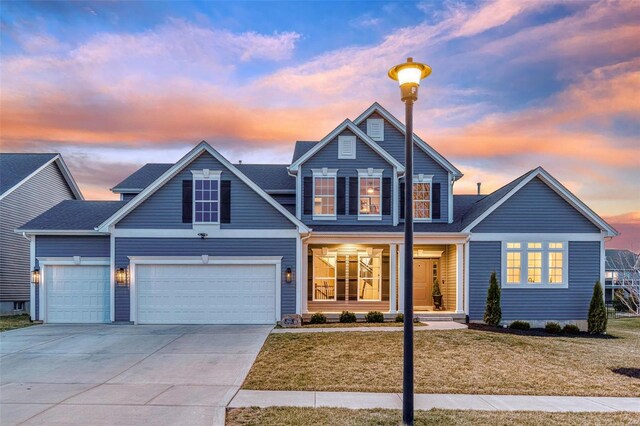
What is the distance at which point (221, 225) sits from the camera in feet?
47.4

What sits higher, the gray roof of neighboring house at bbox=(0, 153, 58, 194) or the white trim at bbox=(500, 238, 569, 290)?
the gray roof of neighboring house at bbox=(0, 153, 58, 194)

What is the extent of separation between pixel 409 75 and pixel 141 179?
55.0 ft

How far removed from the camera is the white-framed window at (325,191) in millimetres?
16094

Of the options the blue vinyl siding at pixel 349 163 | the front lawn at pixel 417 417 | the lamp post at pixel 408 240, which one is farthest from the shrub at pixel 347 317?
the lamp post at pixel 408 240

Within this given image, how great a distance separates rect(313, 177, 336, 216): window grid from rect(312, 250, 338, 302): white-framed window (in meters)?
1.83

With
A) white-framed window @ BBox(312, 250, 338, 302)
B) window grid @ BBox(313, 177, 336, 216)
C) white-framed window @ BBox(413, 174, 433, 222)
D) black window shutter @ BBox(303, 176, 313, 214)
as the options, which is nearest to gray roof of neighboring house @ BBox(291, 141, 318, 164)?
black window shutter @ BBox(303, 176, 313, 214)

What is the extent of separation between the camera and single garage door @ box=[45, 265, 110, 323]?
1459cm

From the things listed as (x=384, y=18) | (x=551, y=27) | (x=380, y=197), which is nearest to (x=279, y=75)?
(x=384, y=18)

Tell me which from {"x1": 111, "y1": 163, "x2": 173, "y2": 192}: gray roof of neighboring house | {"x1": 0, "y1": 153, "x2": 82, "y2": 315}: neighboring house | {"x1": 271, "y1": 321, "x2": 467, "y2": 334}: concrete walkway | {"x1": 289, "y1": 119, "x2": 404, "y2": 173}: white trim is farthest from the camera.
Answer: {"x1": 0, "y1": 153, "x2": 82, "y2": 315}: neighboring house

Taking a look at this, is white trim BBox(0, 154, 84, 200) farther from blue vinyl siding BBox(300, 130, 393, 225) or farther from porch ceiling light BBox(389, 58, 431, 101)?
porch ceiling light BBox(389, 58, 431, 101)

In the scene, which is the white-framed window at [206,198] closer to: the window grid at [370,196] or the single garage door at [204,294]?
the single garage door at [204,294]

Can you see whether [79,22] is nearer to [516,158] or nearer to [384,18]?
[384,18]

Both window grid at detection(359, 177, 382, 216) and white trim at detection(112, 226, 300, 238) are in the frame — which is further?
window grid at detection(359, 177, 382, 216)

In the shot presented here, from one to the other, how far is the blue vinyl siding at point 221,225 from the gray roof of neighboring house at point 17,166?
33.6ft
